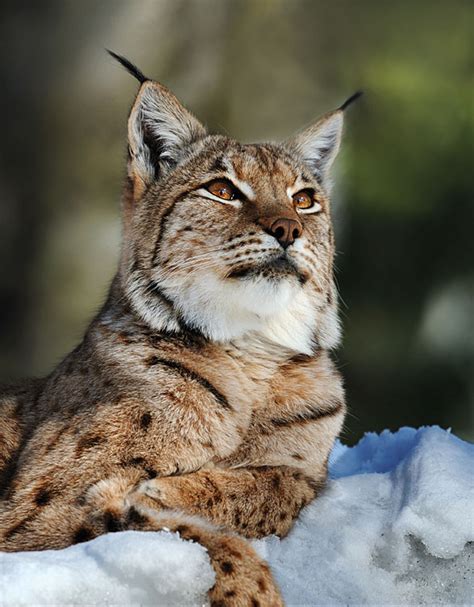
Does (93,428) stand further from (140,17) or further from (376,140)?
(140,17)

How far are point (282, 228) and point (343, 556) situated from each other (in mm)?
1147

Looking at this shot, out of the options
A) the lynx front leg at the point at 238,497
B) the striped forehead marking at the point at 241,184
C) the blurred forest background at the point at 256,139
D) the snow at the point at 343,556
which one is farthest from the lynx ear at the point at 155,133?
the blurred forest background at the point at 256,139

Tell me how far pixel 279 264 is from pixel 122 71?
6316 millimetres

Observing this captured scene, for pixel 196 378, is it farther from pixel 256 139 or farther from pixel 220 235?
pixel 256 139

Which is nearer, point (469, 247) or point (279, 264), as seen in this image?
point (279, 264)

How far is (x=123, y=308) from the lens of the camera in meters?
3.66

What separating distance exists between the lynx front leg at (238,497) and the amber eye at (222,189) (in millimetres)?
1070

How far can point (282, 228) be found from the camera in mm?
3471

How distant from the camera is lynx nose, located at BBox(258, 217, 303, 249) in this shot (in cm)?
347

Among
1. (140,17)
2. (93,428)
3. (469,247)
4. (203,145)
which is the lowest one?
(469,247)

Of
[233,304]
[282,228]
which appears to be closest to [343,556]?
[233,304]

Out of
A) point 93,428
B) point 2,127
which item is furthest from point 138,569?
point 2,127

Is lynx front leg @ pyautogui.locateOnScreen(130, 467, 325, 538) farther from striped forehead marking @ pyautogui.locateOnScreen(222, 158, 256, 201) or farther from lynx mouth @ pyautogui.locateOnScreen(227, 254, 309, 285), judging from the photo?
striped forehead marking @ pyautogui.locateOnScreen(222, 158, 256, 201)

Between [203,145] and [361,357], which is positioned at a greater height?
[203,145]
